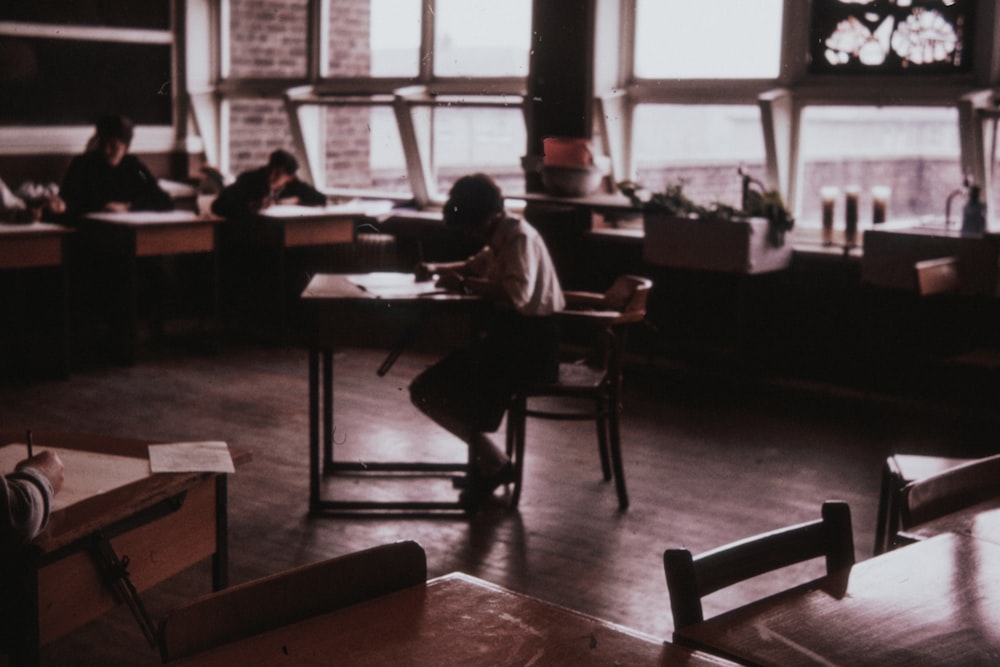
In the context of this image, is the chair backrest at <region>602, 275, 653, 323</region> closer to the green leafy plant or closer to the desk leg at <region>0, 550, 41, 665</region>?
the green leafy plant

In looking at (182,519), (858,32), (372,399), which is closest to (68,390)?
(372,399)

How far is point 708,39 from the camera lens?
6836 mm

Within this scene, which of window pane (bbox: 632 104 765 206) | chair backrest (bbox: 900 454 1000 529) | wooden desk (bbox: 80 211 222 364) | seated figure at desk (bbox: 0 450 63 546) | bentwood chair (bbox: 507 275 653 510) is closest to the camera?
seated figure at desk (bbox: 0 450 63 546)

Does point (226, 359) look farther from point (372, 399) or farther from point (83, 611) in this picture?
point (83, 611)

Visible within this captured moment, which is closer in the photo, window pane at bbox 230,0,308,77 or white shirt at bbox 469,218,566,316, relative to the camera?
white shirt at bbox 469,218,566,316

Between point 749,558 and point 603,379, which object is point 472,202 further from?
point 749,558

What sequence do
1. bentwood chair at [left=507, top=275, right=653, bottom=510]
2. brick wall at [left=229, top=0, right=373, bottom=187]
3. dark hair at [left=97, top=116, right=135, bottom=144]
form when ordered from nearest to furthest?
1. bentwood chair at [left=507, top=275, right=653, bottom=510]
2. dark hair at [left=97, top=116, right=135, bottom=144]
3. brick wall at [left=229, top=0, right=373, bottom=187]

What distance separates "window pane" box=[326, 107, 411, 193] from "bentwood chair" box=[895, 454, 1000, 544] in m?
6.63

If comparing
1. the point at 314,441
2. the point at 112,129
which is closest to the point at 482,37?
the point at 112,129

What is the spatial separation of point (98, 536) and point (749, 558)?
114cm

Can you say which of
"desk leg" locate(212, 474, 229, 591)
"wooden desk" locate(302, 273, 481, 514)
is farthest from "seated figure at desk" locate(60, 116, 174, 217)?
"desk leg" locate(212, 474, 229, 591)

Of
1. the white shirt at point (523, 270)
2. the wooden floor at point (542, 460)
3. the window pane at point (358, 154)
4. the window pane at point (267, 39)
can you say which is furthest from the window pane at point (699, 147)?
the window pane at point (267, 39)

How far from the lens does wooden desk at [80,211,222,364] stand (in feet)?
22.1

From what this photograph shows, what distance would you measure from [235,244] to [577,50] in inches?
105
